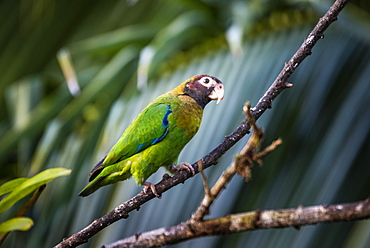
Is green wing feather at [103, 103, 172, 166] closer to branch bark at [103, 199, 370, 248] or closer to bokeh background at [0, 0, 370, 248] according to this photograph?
bokeh background at [0, 0, 370, 248]

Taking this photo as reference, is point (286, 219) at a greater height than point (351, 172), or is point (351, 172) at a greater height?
point (351, 172)

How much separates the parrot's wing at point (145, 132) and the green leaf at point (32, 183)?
28.3 inches

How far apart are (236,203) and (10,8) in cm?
307

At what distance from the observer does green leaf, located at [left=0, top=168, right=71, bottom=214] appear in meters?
1.35

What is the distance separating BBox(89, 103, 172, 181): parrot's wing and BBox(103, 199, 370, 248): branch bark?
859 millimetres

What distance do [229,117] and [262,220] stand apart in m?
1.50

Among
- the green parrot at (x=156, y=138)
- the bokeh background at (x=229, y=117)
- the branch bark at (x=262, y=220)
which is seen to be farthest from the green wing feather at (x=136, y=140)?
the branch bark at (x=262, y=220)

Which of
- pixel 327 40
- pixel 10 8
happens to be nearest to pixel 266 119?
pixel 327 40

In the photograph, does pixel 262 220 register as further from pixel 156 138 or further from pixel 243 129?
pixel 156 138

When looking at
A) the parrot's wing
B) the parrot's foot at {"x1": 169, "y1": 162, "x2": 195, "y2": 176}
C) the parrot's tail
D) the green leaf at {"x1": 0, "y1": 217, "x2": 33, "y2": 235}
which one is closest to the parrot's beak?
the parrot's wing

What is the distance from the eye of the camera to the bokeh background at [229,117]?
7.45 feet

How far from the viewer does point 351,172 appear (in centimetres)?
222

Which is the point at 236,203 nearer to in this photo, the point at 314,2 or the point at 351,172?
the point at 351,172

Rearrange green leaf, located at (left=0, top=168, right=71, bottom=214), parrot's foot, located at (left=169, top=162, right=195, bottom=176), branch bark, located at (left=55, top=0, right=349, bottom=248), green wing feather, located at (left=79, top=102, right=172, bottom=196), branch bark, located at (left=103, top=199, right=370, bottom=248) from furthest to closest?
green wing feather, located at (left=79, top=102, right=172, bottom=196) → parrot's foot, located at (left=169, top=162, right=195, bottom=176) → branch bark, located at (left=55, top=0, right=349, bottom=248) → green leaf, located at (left=0, top=168, right=71, bottom=214) → branch bark, located at (left=103, top=199, right=370, bottom=248)
